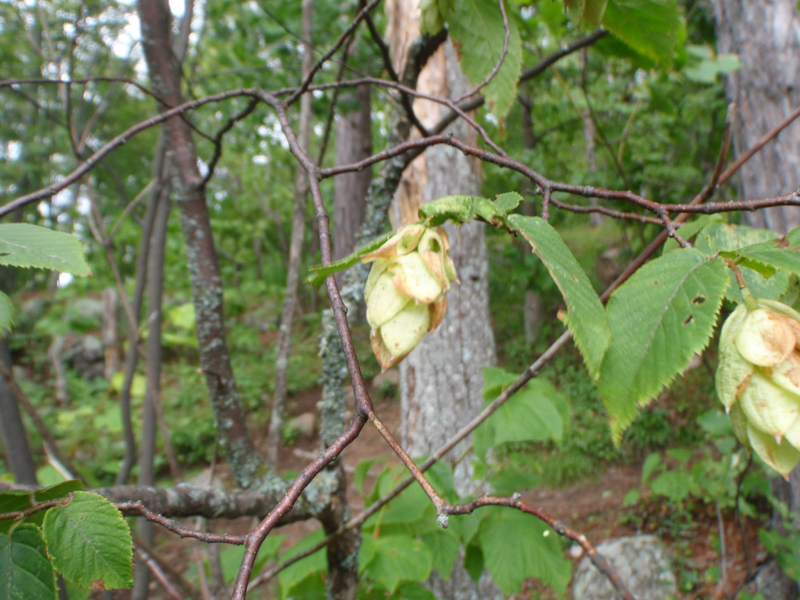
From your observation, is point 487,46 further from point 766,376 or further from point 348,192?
point 348,192

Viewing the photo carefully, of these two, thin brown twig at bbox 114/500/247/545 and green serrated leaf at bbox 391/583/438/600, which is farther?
green serrated leaf at bbox 391/583/438/600

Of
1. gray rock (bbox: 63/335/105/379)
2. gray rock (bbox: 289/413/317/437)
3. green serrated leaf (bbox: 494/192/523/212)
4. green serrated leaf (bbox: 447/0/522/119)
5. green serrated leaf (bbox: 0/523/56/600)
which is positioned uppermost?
gray rock (bbox: 63/335/105/379)

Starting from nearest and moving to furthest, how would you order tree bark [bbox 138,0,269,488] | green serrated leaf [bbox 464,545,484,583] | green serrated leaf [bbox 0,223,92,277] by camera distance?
green serrated leaf [bbox 0,223,92,277], tree bark [bbox 138,0,269,488], green serrated leaf [bbox 464,545,484,583]

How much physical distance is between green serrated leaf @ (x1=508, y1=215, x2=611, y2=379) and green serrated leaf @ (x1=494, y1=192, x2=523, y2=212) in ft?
0.17

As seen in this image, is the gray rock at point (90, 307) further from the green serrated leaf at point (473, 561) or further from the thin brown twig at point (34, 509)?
the thin brown twig at point (34, 509)

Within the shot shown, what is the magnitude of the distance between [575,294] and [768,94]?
8.02 feet

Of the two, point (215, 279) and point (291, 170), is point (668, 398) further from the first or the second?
point (291, 170)

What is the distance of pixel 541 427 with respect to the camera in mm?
989

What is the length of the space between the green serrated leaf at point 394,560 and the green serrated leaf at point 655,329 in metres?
0.72

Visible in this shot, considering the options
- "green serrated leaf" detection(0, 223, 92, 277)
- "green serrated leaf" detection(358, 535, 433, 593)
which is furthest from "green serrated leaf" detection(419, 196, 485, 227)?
"green serrated leaf" detection(358, 535, 433, 593)

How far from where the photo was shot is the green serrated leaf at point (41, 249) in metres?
0.46

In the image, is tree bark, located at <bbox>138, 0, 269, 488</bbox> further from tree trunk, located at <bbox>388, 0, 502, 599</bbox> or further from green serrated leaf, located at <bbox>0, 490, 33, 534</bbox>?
tree trunk, located at <bbox>388, 0, 502, 599</bbox>

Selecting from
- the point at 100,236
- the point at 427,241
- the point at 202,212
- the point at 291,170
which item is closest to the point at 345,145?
the point at 291,170

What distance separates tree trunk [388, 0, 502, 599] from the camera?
2373 mm
